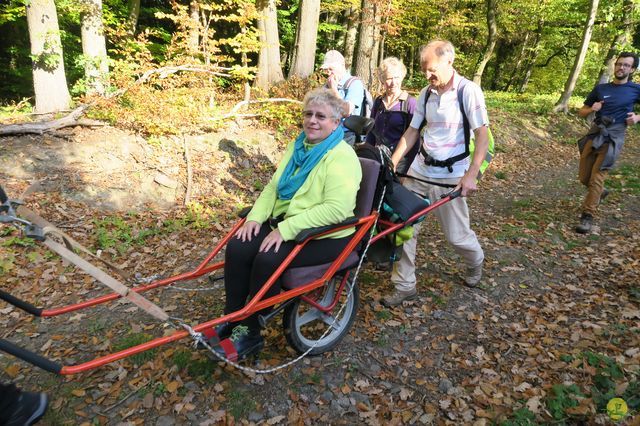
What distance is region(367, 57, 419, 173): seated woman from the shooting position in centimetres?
459

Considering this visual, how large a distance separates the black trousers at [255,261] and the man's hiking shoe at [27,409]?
4.08ft

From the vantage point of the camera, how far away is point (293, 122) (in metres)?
9.10

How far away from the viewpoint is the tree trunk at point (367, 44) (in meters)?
11.0

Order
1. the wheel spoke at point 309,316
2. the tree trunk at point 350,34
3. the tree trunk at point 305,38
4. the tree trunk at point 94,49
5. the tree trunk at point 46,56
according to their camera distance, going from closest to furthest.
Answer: the wheel spoke at point 309,316 → the tree trunk at point 46,56 → the tree trunk at point 94,49 → the tree trunk at point 305,38 → the tree trunk at point 350,34

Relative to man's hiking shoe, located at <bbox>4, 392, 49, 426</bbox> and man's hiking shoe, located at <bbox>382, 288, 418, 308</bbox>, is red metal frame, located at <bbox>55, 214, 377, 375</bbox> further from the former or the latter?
man's hiking shoe, located at <bbox>382, 288, 418, 308</bbox>

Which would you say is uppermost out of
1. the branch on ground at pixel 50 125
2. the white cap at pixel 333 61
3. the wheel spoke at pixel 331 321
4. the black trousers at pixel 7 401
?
the white cap at pixel 333 61

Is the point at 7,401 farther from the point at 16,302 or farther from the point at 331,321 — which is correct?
the point at 331,321

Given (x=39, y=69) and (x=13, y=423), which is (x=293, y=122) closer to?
(x=39, y=69)

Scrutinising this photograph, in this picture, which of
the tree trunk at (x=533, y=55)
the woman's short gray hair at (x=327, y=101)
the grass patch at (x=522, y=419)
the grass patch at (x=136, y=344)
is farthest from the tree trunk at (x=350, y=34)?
the tree trunk at (x=533, y=55)

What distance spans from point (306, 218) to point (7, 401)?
79.6 inches

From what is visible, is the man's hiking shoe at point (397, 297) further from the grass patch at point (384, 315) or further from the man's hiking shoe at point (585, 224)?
the man's hiking shoe at point (585, 224)

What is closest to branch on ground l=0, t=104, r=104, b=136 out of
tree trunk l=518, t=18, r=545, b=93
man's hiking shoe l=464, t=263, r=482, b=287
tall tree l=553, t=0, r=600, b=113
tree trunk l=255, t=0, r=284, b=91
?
tree trunk l=255, t=0, r=284, b=91

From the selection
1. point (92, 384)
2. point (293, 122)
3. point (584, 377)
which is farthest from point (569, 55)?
point (92, 384)

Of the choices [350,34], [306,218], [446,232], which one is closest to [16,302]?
[306,218]
